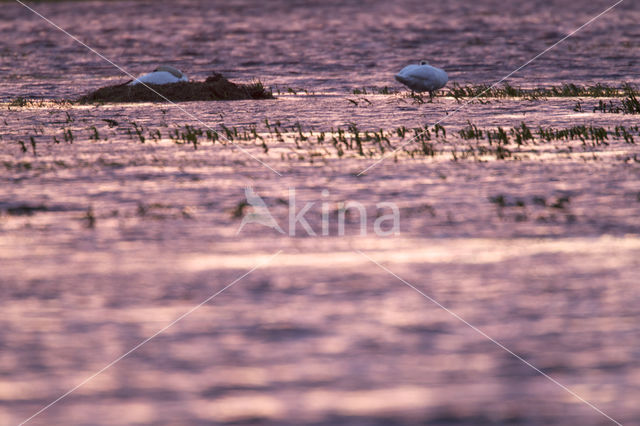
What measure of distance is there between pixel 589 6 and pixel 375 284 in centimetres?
9016

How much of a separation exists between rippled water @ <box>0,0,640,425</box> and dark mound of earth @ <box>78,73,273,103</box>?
286 cm

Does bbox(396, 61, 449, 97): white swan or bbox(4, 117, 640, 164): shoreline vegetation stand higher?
bbox(396, 61, 449, 97): white swan

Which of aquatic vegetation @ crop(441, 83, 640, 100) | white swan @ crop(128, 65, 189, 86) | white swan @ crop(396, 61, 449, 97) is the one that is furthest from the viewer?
white swan @ crop(128, 65, 189, 86)

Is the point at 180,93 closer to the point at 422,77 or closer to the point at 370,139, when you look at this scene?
the point at 422,77

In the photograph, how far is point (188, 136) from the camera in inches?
555

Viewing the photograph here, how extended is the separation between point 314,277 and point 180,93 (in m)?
14.6

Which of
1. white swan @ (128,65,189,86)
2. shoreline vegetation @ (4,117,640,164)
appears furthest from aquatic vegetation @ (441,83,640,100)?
white swan @ (128,65,189,86)

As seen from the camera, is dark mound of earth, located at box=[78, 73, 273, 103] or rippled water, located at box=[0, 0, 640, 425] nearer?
rippled water, located at box=[0, 0, 640, 425]

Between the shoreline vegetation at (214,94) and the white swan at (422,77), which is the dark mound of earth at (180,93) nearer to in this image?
the shoreline vegetation at (214,94)

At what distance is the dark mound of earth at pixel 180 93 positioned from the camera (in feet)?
67.7

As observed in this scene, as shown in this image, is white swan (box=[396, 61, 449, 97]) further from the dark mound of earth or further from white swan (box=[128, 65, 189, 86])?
white swan (box=[128, 65, 189, 86])

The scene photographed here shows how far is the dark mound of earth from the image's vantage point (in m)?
20.6

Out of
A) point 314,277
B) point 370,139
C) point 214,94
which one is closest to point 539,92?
point 214,94

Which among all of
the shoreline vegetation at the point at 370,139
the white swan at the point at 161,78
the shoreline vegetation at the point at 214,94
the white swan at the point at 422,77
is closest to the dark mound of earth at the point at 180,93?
the shoreline vegetation at the point at 214,94
